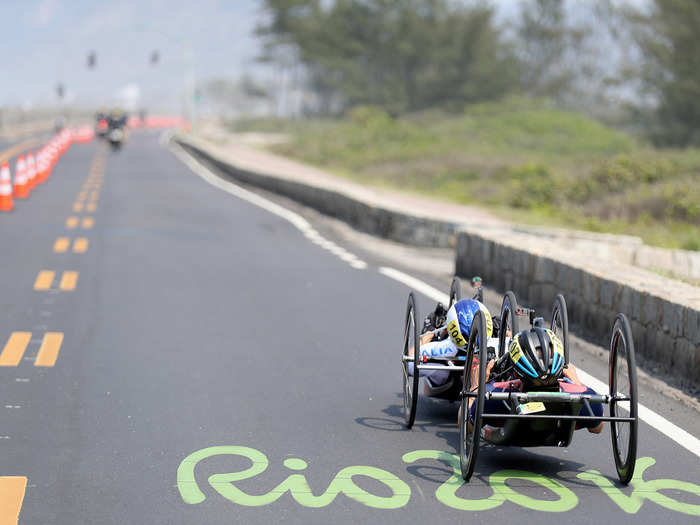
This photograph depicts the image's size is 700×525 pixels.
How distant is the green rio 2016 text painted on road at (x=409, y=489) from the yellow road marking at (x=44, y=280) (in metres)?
6.94

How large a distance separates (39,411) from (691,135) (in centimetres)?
4690

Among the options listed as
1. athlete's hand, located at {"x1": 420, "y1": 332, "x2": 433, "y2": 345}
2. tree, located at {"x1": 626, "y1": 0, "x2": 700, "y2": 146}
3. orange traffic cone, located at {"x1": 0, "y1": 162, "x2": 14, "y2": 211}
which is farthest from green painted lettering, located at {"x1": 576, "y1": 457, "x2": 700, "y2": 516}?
tree, located at {"x1": 626, "y1": 0, "x2": 700, "y2": 146}

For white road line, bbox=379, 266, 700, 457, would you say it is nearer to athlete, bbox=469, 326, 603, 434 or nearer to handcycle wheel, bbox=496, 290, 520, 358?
athlete, bbox=469, 326, 603, 434

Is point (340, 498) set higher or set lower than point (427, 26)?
lower

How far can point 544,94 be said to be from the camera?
10006 centimetres

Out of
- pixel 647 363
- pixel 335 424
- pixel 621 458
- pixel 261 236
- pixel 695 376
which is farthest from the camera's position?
pixel 261 236

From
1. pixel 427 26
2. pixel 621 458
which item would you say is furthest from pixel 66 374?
pixel 427 26

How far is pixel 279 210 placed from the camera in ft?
82.9

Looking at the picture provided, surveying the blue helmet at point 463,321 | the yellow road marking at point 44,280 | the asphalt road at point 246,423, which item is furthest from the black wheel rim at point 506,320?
the yellow road marking at point 44,280

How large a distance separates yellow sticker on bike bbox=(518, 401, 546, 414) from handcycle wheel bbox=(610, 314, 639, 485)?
1.40ft

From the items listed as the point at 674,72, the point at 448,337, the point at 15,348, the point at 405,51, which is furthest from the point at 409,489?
the point at 405,51

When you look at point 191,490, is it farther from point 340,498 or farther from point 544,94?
point 544,94

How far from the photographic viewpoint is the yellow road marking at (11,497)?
5.24 metres

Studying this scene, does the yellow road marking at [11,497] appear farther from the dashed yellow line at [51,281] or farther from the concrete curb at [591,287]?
the dashed yellow line at [51,281]
